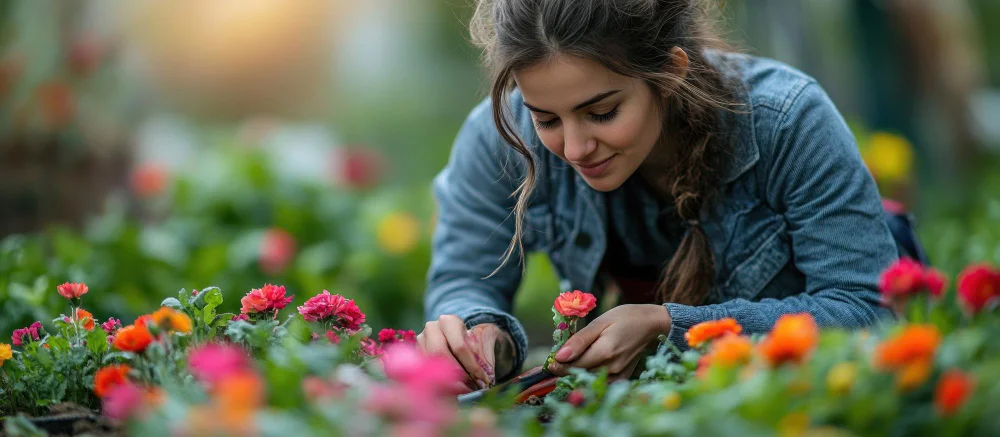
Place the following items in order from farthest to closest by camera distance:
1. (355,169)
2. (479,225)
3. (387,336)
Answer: (355,169), (479,225), (387,336)

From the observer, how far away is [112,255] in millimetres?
3533

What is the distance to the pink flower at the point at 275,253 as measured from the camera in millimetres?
3672

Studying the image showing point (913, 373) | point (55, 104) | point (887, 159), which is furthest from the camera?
point (55, 104)

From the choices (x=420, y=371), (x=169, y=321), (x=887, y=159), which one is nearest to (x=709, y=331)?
(x=420, y=371)

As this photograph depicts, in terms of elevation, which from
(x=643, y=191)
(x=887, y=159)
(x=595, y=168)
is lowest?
(x=887, y=159)

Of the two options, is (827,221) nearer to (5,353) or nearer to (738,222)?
(738,222)

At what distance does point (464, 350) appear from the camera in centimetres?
188

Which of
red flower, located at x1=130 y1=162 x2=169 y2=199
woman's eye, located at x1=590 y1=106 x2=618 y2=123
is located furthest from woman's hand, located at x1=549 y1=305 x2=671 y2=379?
red flower, located at x1=130 y1=162 x2=169 y2=199

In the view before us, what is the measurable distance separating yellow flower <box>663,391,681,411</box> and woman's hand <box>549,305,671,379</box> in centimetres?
48

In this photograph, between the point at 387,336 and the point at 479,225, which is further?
the point at 479,225

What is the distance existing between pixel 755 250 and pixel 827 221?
A: 216 mm

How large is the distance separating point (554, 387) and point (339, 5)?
471 inches

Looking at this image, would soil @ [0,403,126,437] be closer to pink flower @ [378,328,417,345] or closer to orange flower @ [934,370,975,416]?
pink flower @ [378,328,417,345]

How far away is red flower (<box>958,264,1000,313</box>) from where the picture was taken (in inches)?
48.8
